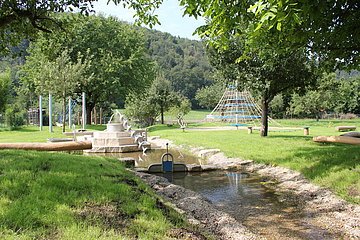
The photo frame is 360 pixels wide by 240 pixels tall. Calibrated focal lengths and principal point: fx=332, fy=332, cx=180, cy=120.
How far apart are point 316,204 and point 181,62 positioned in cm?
11710

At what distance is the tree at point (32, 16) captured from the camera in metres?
8.37

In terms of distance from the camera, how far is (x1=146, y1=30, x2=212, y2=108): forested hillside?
361ft

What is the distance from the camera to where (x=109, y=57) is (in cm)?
3544

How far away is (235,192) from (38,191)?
5.38 m

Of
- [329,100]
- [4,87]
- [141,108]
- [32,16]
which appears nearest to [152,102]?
[141,108]

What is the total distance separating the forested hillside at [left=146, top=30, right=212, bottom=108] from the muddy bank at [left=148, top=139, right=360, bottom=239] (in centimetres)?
8806

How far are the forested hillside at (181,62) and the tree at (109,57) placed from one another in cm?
6027

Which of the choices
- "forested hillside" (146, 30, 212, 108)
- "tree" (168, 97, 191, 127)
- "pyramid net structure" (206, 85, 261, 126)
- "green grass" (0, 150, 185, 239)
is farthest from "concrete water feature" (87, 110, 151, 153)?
"forested hillside" (146, 30, 212, 108)

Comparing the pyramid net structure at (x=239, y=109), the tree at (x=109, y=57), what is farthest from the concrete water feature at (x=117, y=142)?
the pyramid net structure at (x=239, y=109)

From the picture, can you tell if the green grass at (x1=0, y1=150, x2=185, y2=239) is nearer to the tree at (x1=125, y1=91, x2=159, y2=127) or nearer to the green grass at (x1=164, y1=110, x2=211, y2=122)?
the tree at (x1=125, y1=91, x2=159, y2=127)

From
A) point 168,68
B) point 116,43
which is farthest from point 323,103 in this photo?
point 168,68

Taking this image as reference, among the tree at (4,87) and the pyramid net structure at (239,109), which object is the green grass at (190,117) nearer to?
the pyramid net structure at (239,109)

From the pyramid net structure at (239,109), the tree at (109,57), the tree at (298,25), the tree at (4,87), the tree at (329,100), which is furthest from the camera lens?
the tree at (329,100)

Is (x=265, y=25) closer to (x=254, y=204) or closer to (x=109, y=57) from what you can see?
(x=254, y=204)
